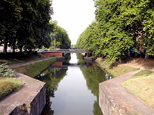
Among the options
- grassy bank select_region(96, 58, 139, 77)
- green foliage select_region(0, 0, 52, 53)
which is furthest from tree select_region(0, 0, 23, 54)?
grassy bank select_region(96, 58, 139, 77)

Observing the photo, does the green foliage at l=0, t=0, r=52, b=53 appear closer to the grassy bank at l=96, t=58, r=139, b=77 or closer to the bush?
the bush

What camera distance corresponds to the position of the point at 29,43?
29703 mm

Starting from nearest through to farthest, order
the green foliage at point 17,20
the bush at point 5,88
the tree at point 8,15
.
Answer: the bush at point 5,88
the tree at point 8,15
the green foliage at point 17,20

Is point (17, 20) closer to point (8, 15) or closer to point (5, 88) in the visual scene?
point (8, 15)

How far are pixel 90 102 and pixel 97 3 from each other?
2910 centimetres

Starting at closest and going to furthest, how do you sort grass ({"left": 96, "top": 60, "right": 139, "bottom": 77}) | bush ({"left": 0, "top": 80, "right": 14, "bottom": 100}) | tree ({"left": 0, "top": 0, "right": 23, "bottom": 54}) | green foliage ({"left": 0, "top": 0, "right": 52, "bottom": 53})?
bush ({"left": 0, "top": 80, "right": 14, "bottom": 100})
tree ({"left": 0, "top": 0, "right": 23, "bottom": 54})
green foliage ({"left": 0, "top": 0, "right": 52, "bottom": 53})
grass ({"left": 96, "top": 60, "right": 139, "bottom": 77})

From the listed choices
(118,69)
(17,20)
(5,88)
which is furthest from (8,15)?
(118,69)

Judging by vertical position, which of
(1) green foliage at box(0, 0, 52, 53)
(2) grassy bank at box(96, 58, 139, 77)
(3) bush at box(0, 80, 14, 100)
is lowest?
(2) grassy bank at box(96, 58, 139, 77)

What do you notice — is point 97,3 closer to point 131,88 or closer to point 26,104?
point 131,88

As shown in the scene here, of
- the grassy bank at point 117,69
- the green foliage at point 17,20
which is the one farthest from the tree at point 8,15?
the grassy bank at point 117,69

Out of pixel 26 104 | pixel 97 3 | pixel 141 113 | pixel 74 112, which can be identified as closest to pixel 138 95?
pixel 141 113

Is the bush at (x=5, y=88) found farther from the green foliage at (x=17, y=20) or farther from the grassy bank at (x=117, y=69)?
the grassy bank at (x=117, y=69)

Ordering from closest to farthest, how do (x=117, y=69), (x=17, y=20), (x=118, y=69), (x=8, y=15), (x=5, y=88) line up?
1. (x=5, y=88)
2. (x=8, y=15)
3. (x=17, y=20)
4. (x=118, y=69)
5. (x=117, y=69)

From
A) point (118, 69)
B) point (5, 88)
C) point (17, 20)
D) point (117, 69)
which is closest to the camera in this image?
point (5, 88)
